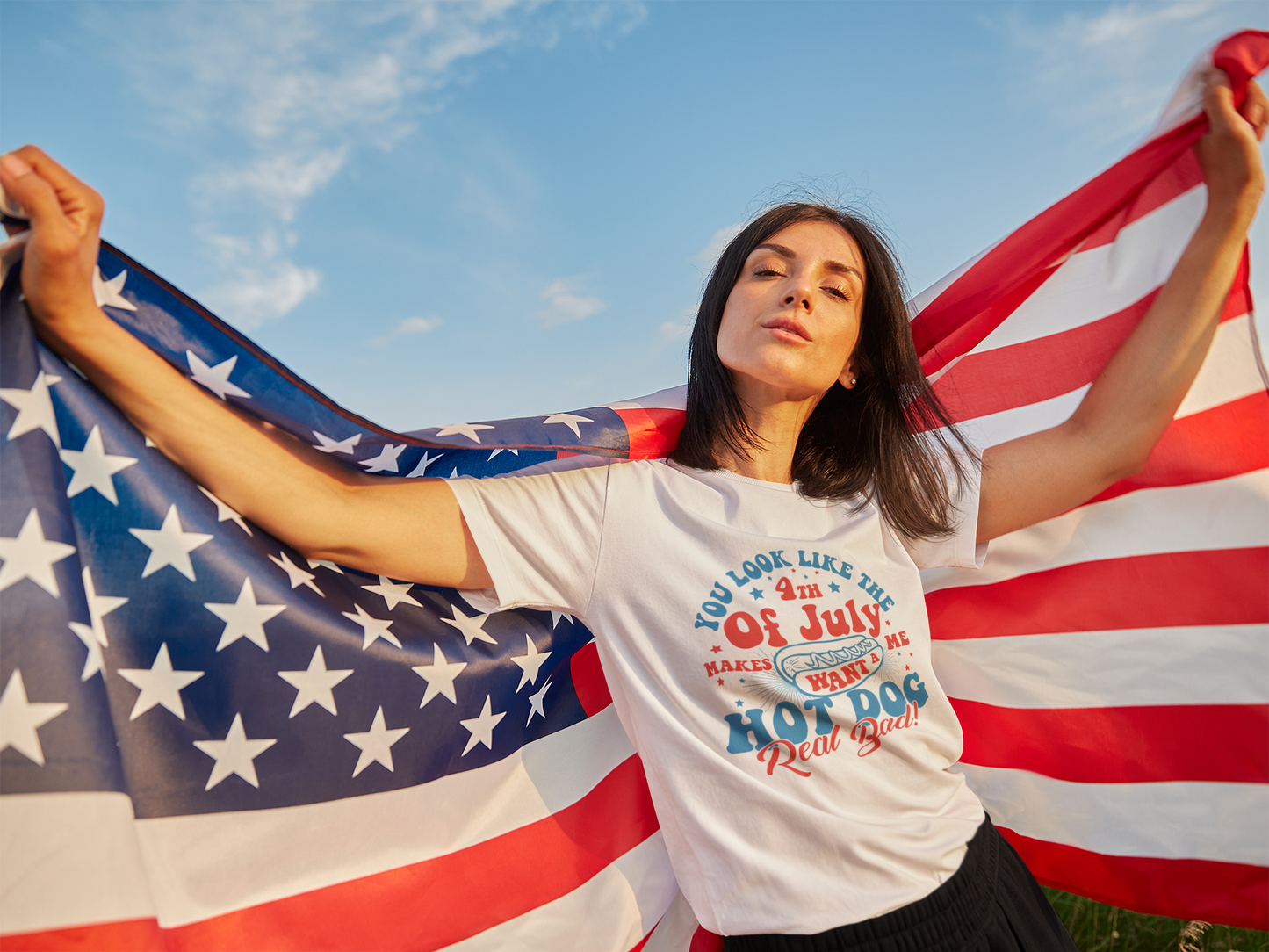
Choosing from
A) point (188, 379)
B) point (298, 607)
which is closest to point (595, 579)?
point (298, 607)

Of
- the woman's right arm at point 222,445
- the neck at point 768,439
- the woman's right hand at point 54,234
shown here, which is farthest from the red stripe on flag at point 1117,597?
the woman's right hand at point 54,234

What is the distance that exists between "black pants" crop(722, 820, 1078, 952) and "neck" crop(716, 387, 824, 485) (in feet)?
3.86

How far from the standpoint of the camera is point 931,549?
7.49ft

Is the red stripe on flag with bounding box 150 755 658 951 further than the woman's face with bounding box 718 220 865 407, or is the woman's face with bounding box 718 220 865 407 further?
the woman's face with bounding box 718 220 865 407

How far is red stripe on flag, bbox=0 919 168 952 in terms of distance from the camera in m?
1.16

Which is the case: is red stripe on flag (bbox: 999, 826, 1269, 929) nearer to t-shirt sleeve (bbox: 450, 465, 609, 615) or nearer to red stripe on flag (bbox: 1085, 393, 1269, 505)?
red stripe on flag (bbox: 1085, 393, 1269, 505)

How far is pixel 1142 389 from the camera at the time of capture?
2268mm

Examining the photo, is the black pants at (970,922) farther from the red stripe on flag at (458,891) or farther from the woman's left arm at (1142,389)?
the woman's left arm at (1142,389)

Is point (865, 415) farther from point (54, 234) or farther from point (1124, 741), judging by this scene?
point (54, 234)

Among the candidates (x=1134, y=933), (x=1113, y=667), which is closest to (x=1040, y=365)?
(x=1113, y=667)

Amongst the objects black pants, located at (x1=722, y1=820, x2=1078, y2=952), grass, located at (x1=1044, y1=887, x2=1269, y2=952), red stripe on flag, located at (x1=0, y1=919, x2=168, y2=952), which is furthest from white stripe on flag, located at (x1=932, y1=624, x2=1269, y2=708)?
red stripe on flag, located at (x1=0, y1=919, x2=168, y2=952)

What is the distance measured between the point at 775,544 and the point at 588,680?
0.76 m

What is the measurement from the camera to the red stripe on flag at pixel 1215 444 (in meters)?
2.38

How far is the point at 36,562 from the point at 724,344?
181cm
